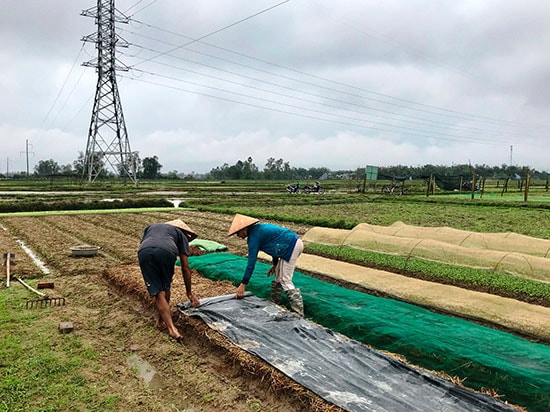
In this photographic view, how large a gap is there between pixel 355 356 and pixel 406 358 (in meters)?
0.59

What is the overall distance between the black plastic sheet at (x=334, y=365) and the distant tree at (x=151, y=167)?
274 feet

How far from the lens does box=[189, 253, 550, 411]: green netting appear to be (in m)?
3.44

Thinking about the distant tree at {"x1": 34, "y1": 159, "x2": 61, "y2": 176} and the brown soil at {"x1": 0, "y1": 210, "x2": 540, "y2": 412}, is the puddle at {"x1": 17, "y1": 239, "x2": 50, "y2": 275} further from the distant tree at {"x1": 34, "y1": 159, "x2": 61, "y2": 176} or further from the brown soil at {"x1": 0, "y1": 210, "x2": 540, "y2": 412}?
the distant tree at {"x1": 34, "y1": 159, "x2": 61, "y2": 176}

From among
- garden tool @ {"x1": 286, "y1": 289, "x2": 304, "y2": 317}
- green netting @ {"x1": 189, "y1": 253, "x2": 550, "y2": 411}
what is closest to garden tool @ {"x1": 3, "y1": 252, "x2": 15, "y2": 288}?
green netting @ {"x1": 189, "y1": 253, "x2": 550, "y2": 411}

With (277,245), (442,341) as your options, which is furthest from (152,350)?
(442,341)

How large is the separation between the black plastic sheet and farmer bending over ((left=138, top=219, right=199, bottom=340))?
343 mm

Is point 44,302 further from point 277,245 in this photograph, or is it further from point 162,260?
point 277,245

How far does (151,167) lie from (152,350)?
8419 cm

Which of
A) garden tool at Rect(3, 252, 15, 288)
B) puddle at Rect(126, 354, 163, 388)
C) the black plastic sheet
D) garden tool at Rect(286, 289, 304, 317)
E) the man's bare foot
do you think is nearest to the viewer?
the black plastic sheet

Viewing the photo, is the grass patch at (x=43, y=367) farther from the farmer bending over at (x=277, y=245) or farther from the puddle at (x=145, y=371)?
the farmer bending over at (x=277, y=245)

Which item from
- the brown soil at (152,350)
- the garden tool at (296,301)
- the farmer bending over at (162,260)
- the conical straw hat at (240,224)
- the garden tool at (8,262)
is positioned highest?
the conical straw hat at (240,224)

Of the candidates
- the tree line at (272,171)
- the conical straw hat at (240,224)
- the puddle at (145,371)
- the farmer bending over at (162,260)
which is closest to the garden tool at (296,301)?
the conical straw hat at (240,224)

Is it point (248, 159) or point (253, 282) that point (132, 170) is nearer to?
point (253, 282)

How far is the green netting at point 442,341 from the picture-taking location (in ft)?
11.3
